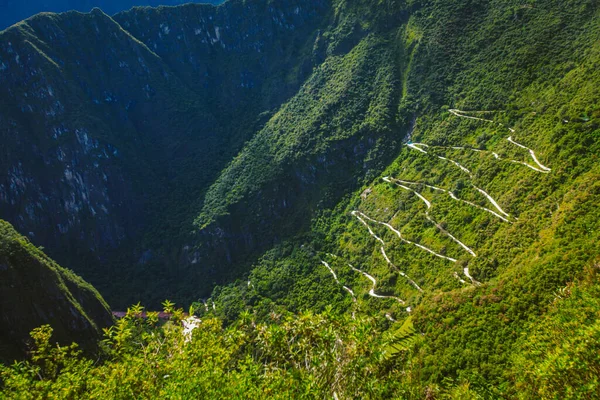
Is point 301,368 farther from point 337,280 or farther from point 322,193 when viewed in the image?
point 322,193

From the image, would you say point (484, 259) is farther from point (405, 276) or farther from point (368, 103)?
point (368, 103)

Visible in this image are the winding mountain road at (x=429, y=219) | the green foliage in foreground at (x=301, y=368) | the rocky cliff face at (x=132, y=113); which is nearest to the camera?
the green foliage in foreground at (x=301, y=368)

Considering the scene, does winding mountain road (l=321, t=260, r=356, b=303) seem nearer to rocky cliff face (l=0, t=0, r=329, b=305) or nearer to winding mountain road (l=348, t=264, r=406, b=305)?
winding mountain road (l=348, t=264, r=406, b=305)

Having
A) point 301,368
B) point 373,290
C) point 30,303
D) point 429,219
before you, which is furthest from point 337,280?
point 301,368

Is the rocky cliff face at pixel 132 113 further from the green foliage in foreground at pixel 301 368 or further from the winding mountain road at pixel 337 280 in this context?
the green foliage in foreground at pixel 301 368

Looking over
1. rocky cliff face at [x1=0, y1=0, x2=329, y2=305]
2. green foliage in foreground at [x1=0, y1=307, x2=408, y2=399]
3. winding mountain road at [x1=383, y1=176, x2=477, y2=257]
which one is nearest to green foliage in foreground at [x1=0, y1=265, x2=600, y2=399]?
green foliage in foreground at [x1=0, y1=307, x2=408, y2=399]

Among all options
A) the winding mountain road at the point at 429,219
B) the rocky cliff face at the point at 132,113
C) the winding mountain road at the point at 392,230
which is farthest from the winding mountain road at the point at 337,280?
the rocky cliff face at the point at 132,113

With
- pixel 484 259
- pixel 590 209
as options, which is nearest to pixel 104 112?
pixel 484 259
